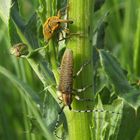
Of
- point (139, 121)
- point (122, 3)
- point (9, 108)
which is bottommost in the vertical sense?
point (9, 108)

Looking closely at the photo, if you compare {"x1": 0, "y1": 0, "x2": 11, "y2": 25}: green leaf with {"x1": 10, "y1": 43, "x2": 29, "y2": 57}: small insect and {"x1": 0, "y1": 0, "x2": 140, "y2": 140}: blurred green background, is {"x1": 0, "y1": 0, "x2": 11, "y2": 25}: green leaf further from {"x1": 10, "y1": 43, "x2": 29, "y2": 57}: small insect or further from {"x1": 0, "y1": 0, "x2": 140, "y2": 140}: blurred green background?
{"x1": 0, "y1": 0, "x2": 140, "y2": 140}: blurred green background

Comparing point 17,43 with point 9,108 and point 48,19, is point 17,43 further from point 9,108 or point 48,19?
point 9,108

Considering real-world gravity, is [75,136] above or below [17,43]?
below

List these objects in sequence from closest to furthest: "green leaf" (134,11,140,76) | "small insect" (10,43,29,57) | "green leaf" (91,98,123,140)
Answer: "small insect" (10,43,29,57)
"green leaf" (91,98,123,140)
"green leaf" (134,11,140,76)

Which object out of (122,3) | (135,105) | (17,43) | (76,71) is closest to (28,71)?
(17,43)

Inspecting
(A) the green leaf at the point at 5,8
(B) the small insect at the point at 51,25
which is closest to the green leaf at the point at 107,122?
(B) the small insect at the point at 51,25

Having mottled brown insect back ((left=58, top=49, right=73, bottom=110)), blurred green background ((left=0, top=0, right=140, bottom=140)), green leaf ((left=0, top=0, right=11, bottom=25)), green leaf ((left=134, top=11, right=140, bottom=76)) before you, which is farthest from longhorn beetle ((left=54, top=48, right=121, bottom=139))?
green leaf ((left=134, top=11, right=140, bottom=76))

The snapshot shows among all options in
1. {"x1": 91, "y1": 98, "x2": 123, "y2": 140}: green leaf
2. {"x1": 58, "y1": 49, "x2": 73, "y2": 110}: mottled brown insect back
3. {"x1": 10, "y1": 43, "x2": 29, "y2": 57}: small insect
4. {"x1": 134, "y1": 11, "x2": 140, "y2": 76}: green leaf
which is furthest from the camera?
{"x1": 134, "y1": 11, "x2": 140, "y2": 76}: green leaf

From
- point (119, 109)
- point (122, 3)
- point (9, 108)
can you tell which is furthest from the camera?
point (122, 3)
